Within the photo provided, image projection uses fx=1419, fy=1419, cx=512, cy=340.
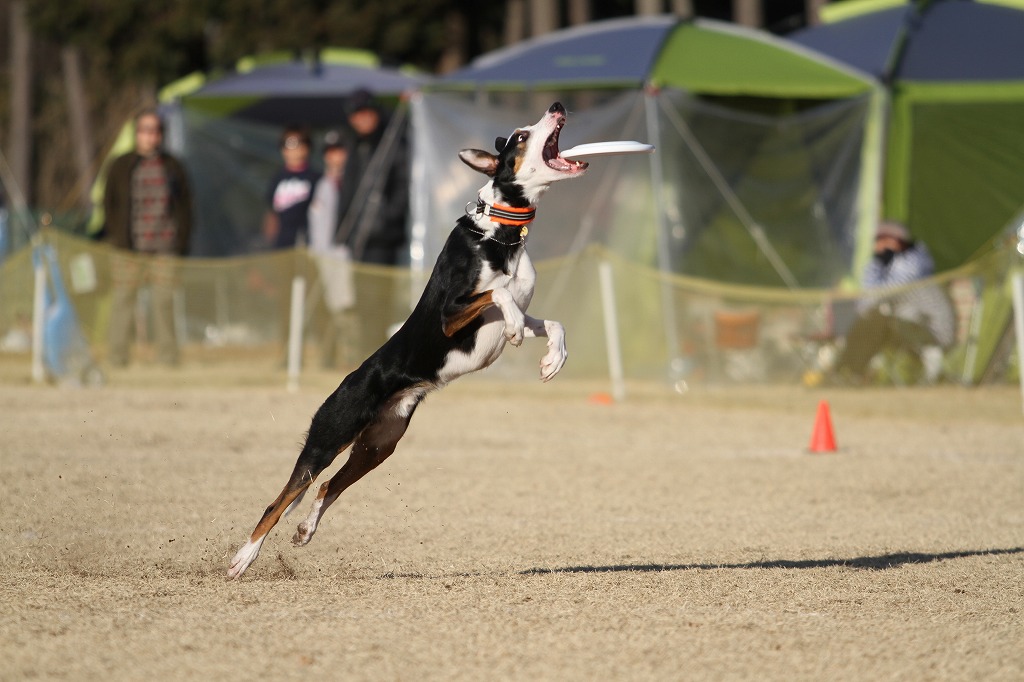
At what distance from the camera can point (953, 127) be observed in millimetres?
15047

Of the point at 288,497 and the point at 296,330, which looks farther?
the point at 296,330

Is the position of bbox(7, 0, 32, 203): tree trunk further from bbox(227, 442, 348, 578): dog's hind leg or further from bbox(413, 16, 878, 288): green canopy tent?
bbox(227, 442, 348, 578): dog's hind leg

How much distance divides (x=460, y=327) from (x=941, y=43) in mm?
11281

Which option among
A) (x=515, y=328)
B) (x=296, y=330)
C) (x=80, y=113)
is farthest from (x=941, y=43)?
(x=80, y=113)

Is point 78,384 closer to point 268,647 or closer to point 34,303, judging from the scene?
point 34,303

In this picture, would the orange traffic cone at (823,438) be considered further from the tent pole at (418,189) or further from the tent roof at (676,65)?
the tent pole at (418,189)

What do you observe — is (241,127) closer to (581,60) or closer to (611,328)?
(581,60)

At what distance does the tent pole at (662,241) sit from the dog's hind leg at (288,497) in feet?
25.9

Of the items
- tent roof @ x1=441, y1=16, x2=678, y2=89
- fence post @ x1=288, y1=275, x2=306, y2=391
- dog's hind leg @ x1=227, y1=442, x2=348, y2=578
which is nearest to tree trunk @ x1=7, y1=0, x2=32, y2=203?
tent roof @ x1=441, y1=16, x2=678, y2=89

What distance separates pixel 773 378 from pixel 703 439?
2814mm

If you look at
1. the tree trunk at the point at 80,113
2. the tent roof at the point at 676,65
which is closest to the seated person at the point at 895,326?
the tent roof at the point at 676,65

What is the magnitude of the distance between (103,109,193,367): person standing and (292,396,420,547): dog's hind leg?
8805mm

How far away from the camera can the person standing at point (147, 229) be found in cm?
1438

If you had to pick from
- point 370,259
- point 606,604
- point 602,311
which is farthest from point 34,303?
point 606,604
